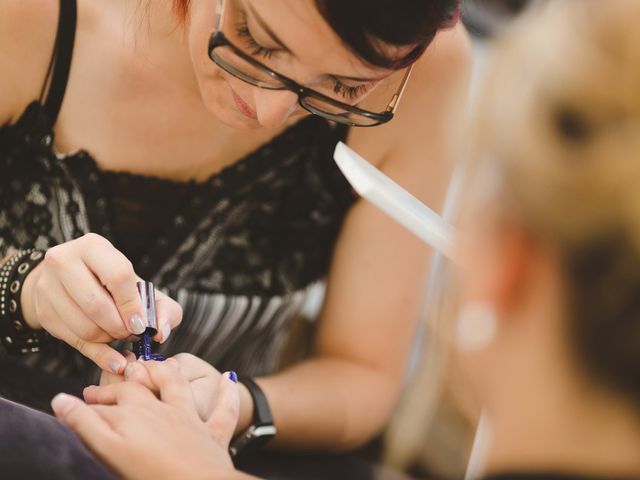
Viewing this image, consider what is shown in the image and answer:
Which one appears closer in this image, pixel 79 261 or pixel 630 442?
pixel 630 442

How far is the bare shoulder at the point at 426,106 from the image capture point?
1.42 meters

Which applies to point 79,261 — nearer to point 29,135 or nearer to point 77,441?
point 77,441

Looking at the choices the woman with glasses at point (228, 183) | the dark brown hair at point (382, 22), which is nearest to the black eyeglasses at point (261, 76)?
the woman with glasses at point (228, 183)

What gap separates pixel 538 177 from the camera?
2.03ft

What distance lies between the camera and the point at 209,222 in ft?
4.50

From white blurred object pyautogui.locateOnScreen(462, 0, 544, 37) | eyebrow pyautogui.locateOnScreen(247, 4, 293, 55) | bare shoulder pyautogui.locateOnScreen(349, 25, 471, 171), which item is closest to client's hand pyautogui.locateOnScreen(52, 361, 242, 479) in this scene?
eyebrow pyautogui.locateOnScreen(247, 4, 293, 55)

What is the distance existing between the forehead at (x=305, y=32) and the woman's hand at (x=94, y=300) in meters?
0.33

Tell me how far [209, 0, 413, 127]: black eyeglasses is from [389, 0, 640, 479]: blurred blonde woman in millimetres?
435

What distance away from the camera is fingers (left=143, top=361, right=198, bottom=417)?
37.4 inches

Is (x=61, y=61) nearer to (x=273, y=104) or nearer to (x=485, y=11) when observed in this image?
(x=273, y=104)

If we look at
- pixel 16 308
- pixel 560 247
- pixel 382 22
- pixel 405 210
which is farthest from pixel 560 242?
pixel 16 308

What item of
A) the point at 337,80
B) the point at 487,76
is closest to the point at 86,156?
the point at 337,80

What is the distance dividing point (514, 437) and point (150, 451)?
38 centimetres

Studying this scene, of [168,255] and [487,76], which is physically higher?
[487,76]
